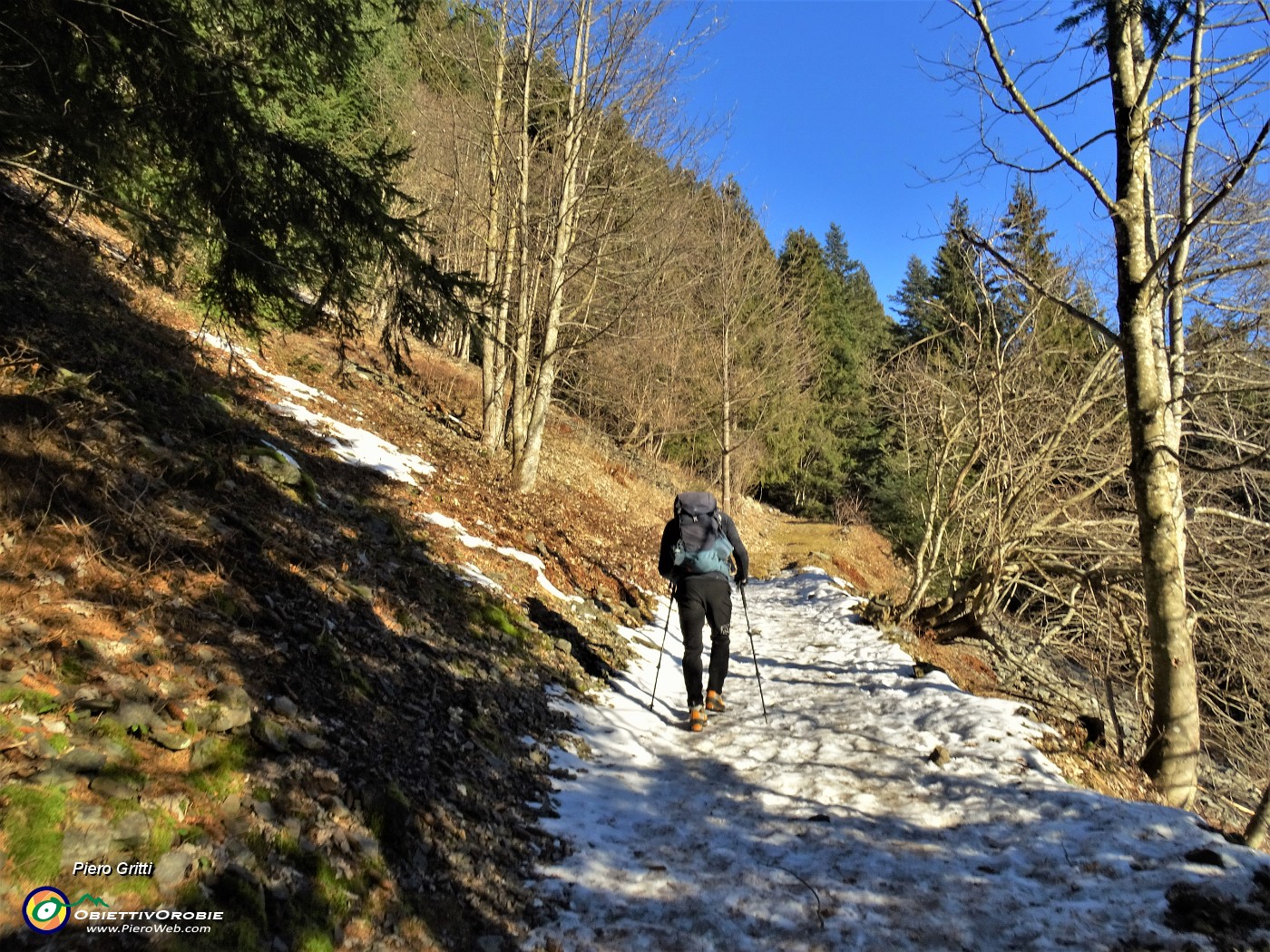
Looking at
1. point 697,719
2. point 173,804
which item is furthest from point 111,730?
point 697,719

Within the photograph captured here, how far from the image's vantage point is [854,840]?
4.06 meters

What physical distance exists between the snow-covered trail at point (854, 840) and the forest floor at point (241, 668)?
45 cm

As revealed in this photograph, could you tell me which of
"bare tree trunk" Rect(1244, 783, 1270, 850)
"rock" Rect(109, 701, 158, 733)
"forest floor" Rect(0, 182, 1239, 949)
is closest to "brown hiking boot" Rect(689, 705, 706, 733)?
"forest floor" Rect(0, 182, 1239, 949)

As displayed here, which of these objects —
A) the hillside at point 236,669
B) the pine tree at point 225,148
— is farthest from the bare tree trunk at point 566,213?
the pine tree at point 225,148

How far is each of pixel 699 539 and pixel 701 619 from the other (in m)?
0.76

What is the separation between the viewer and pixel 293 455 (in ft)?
26.9

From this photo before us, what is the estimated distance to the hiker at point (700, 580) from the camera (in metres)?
6.40

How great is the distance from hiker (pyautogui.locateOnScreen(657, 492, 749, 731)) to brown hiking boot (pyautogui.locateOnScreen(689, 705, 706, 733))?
0.04 m

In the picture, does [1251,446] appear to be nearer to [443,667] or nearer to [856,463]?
[443,667]

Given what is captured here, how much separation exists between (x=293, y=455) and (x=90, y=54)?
4429 mm

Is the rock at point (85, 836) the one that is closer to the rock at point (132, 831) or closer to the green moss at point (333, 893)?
the rock at point (132, 831)

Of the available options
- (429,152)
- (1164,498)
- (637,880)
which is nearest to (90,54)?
(637,880)

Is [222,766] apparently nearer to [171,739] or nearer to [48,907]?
[171,739]

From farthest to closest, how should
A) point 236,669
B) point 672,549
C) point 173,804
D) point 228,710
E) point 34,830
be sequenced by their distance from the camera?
1. point 672,549
2. point 236,669
3. point 228,710
4. point 173,804
5. point 34,830
